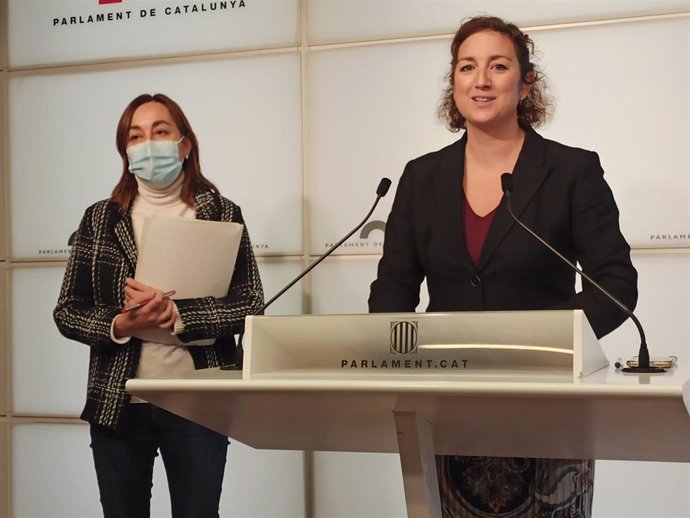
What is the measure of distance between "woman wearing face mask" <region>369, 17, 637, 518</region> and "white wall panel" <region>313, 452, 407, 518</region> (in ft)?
4.44

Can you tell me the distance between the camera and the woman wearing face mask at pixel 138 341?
2.48 m

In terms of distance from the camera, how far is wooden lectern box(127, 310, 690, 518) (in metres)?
1.31

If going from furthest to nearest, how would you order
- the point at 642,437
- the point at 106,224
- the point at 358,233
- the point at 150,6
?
the point at 150,6
the point at 358,233
the point at 106,224
the point at 642,437

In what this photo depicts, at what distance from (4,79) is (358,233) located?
1.56m

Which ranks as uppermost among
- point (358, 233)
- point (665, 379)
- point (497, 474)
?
point (358, 233)

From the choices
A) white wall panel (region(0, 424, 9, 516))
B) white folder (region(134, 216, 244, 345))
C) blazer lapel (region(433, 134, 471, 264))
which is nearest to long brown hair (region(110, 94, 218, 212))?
white folder (region(134, 216, 244, 345))

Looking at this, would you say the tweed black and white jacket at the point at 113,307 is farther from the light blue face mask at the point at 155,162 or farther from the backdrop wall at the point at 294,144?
the backdrop wall at the point at 294,144

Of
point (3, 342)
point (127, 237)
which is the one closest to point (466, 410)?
→ point (127, 237)

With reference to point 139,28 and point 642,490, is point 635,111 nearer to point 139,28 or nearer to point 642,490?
point 642,490

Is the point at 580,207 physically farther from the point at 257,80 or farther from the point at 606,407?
the point at 257,80

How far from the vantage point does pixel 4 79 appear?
12.2 feet

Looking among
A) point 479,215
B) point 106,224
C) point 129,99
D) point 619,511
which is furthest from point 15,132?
point 619,511

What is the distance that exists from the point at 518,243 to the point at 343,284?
4.64 ft

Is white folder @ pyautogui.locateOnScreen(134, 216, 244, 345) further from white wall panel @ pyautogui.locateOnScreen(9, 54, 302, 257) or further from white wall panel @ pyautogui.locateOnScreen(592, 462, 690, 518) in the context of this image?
white wall panel @ pyautogui.locateOnScreen(592, 462, 690, 518)
